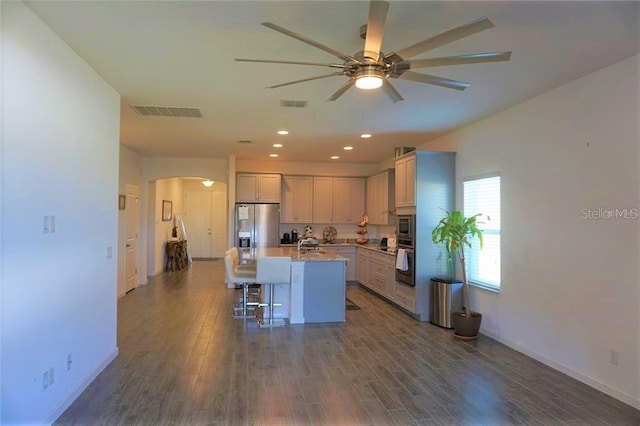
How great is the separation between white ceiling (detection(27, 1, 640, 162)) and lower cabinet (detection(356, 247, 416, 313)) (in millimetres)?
2437

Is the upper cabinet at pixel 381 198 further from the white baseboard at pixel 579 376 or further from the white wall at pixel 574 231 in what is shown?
the white baseboard at pixel 579 376

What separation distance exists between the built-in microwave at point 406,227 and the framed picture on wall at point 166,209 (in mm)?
6473

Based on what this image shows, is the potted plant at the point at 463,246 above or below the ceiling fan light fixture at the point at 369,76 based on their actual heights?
below

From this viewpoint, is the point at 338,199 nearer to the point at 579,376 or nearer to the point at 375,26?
the point at 579,376

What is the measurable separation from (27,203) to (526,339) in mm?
4640

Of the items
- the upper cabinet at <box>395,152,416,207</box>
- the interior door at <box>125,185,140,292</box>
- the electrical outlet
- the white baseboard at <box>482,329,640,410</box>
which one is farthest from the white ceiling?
the white baseboard at <box>482,329,640,410</box>

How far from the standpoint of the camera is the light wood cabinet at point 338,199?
28.2 feet

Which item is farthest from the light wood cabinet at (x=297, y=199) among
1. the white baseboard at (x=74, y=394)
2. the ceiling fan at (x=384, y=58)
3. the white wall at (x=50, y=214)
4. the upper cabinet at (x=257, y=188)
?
the ceiling fan at (x=384, y=58)

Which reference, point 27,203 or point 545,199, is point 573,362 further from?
point 27,203

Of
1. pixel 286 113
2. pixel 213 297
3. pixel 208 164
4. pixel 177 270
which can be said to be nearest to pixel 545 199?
pixel 286 113

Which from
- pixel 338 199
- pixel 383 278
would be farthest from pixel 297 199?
pixel 383 278

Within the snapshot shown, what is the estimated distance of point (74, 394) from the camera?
3010 millimetres

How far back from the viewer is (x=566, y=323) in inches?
142

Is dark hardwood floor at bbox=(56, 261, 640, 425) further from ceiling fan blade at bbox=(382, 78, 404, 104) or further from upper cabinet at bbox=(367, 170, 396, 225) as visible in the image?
upper cabinet at bbox=(367, 170, 396, 225)
